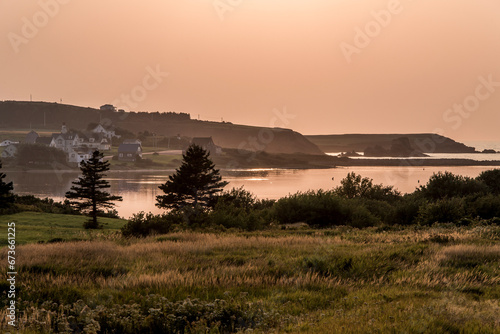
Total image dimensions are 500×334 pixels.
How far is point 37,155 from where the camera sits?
475 ft

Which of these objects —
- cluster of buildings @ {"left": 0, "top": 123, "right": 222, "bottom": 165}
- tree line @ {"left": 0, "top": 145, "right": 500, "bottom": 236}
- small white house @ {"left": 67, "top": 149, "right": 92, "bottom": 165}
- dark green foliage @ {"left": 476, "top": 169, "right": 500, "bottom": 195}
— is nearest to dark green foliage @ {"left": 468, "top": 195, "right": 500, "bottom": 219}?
tree line @ {"left": 0, "top": 145, "right": 500, "bottom": 236}

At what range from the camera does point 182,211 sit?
3575cm

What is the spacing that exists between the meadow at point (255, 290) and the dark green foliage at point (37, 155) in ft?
458

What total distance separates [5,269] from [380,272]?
32.2 ft

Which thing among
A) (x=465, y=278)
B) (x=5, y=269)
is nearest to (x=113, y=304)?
(x=5, y=269)

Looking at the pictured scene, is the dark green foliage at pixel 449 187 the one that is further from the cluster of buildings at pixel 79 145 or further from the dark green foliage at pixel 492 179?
the cluster of buildings at pixel 79 145

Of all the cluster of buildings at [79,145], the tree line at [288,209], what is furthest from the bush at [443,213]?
the cluster of buildings at [79,145]

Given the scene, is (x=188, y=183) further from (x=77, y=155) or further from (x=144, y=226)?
(x=77, y=155)

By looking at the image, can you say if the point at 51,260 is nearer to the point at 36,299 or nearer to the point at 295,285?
the point at 36,299

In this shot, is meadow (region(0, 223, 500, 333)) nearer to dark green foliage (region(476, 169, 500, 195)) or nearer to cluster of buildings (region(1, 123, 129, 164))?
dark green foliage (region(476, 169, 500, 195))

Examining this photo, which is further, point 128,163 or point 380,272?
point 128,163

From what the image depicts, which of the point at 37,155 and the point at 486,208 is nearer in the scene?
the point at 486,208

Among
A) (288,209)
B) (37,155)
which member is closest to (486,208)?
(288,209)

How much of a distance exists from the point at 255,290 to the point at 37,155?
148977mm
